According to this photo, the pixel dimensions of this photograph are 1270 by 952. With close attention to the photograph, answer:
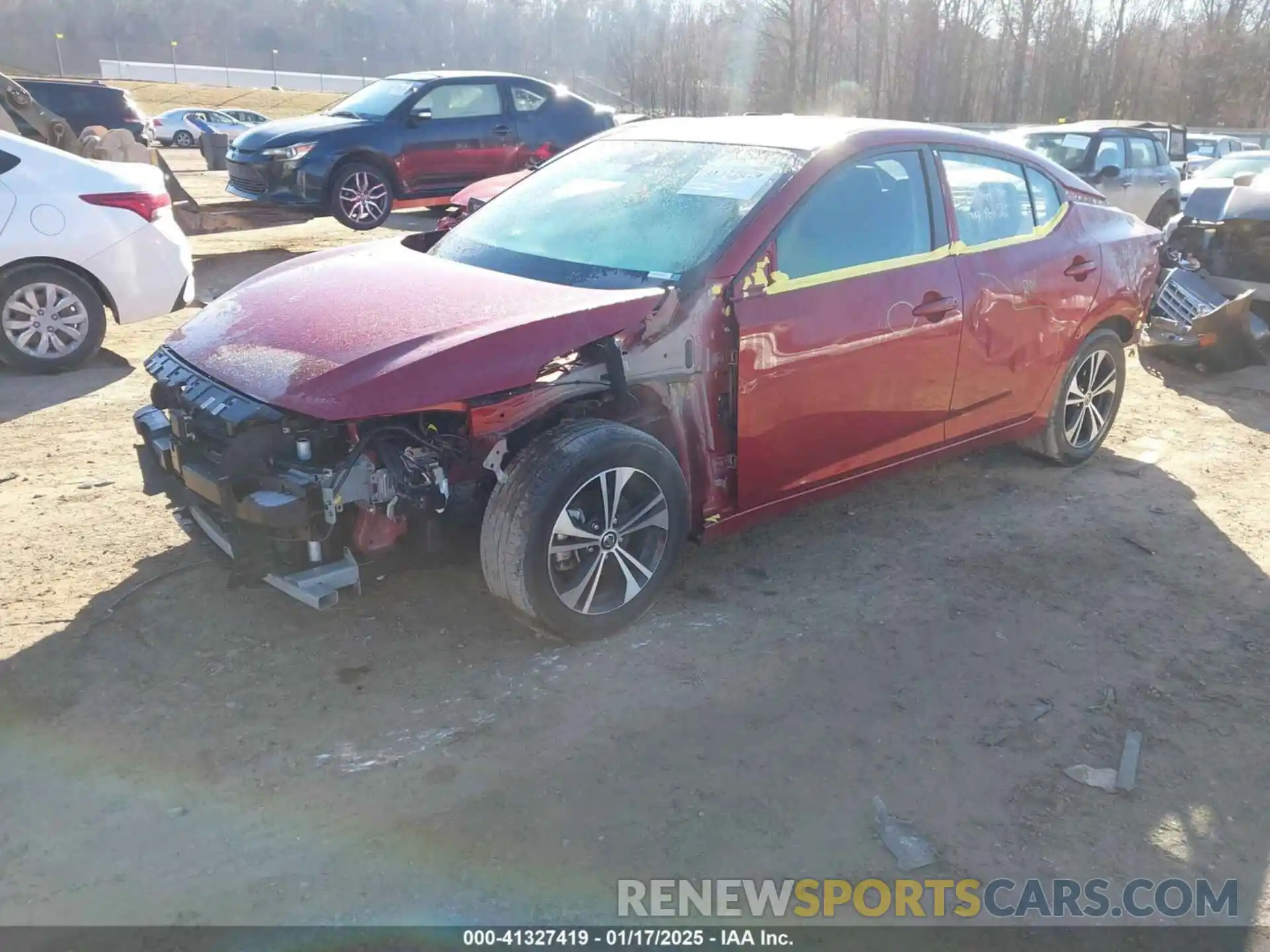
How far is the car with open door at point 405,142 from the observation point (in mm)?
10758

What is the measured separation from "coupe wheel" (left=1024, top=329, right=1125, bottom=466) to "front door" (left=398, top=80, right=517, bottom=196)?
8229 mm

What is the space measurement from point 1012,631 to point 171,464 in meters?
3.17

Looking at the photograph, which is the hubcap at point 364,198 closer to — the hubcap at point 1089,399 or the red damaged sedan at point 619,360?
the red damaged sedan at point 619,360

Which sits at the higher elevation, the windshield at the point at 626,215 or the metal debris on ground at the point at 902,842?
the windshield at the point at 626,215

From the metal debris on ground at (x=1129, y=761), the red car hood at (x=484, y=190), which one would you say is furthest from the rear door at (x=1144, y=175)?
the metal debris on ground at (x=1129, y=761)

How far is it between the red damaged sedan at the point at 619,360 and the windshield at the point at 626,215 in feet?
0.05

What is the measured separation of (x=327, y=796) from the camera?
2.88 metres

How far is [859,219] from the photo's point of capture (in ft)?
13.4

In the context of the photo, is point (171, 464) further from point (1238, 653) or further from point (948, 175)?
point (1238, 653)

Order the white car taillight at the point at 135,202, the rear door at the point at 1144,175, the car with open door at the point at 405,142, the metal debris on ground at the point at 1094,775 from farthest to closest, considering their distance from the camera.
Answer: the rear door at the point at 1144,175
the car with open door at the point at 405,142
the white car taillight at the point at 135,202
the metal debris on ground at the point at 1094,775

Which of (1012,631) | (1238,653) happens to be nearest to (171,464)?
(1012,631)

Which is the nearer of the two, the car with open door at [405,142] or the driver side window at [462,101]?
the car with open door at [405,142]

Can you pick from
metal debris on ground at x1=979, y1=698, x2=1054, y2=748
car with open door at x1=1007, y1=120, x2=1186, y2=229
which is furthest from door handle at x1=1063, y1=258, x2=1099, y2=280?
car with open door at x1=1007, y1=120, x2=1186, y2=229

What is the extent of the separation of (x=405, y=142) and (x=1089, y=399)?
8.45 metres
